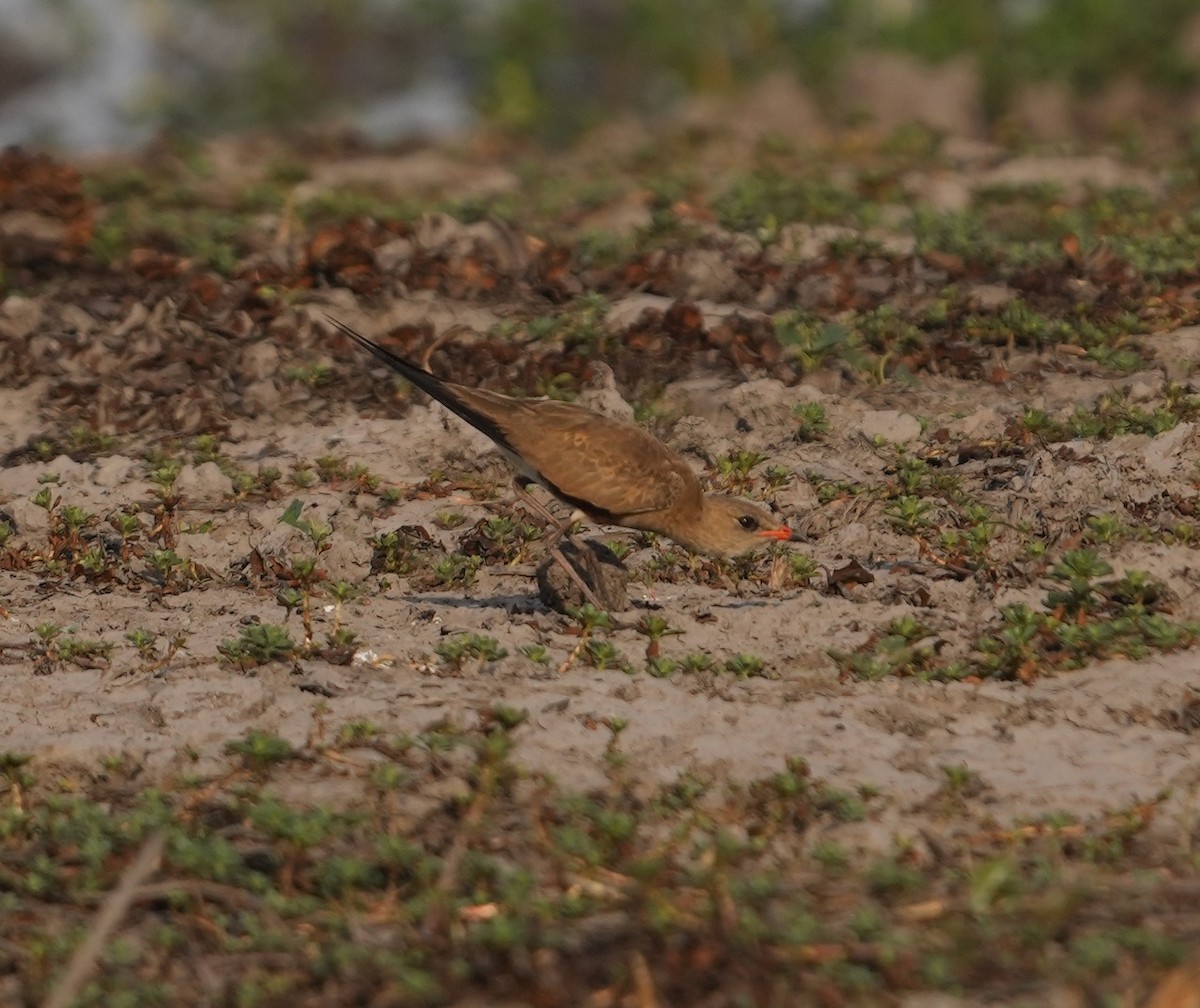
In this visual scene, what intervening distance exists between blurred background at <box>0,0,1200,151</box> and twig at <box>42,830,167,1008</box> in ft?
38.0

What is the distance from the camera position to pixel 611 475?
293 inches

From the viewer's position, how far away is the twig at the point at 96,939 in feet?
13.8

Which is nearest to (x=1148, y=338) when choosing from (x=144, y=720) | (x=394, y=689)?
(x=394, y=689)

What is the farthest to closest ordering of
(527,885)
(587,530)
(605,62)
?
(605,62)
(587,530)
(527,885)

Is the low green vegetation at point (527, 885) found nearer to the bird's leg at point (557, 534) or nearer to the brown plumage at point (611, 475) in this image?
the bird's leg at point (557, 534)

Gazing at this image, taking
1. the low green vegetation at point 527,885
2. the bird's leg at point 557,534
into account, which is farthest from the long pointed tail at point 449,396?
the low green vegetation at point 527,885

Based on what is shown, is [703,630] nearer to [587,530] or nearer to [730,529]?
[730,529]

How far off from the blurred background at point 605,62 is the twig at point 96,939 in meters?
11.6

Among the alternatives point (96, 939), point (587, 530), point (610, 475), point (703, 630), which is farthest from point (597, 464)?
point (96, 939)

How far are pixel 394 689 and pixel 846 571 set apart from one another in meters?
→ 1.82

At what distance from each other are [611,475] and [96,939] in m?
3.53

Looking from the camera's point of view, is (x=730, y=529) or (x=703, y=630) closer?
(x=703, y=630)

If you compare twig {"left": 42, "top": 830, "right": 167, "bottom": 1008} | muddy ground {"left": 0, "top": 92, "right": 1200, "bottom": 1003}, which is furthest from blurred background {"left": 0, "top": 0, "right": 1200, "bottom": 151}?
twig {"left": 42, "top": 830, "right": 167, "bottom": 1008}

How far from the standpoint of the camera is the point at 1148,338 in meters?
9.42
